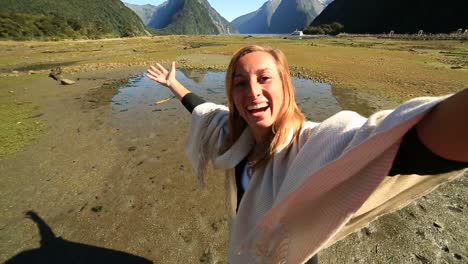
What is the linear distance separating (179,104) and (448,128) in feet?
43.8

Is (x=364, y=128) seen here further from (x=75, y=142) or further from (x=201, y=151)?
(x=75, y=142)

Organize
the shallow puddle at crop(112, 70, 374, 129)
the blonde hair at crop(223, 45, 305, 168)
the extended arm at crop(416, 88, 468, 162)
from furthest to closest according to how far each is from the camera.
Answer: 1. the shallow puddle at crop(112, 70, 374, 129)
2. the blonde hair at crop(223, 45, 305, 168)
3. the extended arm at crop(416, 88, 468, 162)

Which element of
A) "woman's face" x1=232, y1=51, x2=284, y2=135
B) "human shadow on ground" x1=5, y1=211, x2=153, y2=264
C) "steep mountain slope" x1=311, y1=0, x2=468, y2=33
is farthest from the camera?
"steep mountain slope" x1=311, y1=0, x2=468, y2=33

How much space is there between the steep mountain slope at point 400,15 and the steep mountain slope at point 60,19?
396 ft

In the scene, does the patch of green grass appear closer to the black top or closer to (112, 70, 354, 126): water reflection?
(112, 70, 354, 126): water reflection

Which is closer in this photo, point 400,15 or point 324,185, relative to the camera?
point 324,185

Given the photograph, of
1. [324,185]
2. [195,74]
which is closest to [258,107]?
[324,185]

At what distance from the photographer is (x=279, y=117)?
224cm

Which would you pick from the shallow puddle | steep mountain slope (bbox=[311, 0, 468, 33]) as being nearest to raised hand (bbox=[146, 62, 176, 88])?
the shallow puddle

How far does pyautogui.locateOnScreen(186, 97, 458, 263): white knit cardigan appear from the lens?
Answer: 116 centimetres

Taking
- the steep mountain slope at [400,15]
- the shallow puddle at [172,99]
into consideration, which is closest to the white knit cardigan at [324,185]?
the shallow puddle at [172,99]

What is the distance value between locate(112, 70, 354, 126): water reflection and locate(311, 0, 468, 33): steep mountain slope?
11842 cm

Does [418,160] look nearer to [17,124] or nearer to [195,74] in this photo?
[17,124]

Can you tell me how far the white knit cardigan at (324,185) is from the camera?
116 cm
